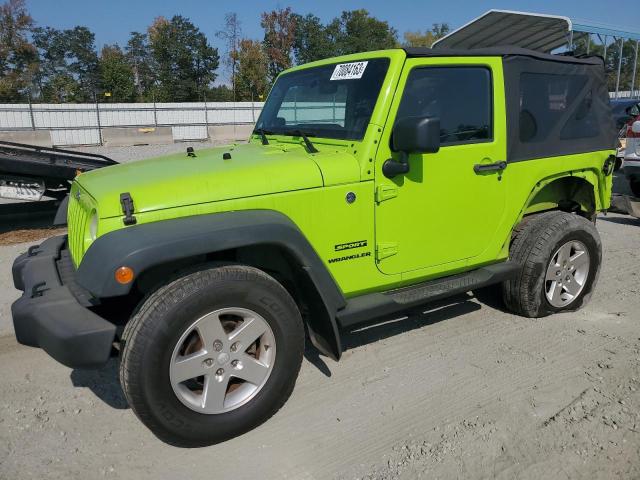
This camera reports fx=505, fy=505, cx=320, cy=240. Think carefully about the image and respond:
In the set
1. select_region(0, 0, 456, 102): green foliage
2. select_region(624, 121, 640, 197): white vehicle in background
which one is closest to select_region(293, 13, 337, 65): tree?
select_region(0, 0, 456, 102): green foliage

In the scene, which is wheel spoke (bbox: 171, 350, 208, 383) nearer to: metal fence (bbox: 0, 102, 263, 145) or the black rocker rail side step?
the black rocker rail side step

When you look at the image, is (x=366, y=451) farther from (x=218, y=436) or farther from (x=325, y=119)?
(x=325, y=119)

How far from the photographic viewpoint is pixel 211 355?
2.65 metres

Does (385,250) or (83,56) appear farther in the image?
(83,56)

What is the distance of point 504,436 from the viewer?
109 inches

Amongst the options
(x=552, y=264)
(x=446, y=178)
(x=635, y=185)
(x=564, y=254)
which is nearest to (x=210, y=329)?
(x=446, y=178)

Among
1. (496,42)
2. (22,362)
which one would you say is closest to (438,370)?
(22,362)

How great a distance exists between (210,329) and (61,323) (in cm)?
71

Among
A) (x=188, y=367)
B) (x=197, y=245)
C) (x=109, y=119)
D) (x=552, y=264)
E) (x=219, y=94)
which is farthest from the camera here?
(x=219, y=94)

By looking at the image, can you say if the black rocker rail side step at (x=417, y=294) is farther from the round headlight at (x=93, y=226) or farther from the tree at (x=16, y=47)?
the tree at (x=16, y=47)

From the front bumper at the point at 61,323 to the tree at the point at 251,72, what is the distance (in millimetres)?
43106

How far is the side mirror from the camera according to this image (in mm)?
2916

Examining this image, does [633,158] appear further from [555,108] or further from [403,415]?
[403,415]

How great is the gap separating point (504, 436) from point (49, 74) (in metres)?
60.5
